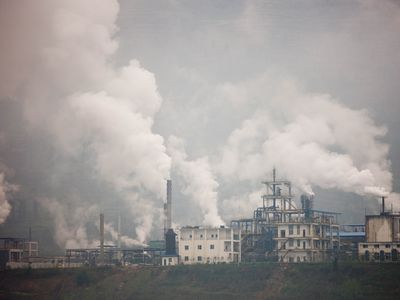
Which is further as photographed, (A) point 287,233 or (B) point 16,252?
(B) point 16,252

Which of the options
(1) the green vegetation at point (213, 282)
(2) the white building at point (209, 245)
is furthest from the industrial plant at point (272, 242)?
(1) the green vegetation at point (213, 282)

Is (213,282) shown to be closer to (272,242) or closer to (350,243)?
(272,242)

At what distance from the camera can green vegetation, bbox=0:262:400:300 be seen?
76250 mm

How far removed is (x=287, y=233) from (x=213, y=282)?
49.3 ft

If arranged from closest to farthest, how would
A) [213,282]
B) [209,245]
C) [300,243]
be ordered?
[213,282], [300,243], [209,245]

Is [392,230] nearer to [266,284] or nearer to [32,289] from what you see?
[266,284]

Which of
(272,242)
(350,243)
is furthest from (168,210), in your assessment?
(350,243)

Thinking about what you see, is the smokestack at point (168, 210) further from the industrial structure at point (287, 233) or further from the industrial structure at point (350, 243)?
the industrial structure at point (350, 243)

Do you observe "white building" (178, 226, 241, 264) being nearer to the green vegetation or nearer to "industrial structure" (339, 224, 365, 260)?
the green vegetation

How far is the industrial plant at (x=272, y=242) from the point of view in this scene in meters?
91.6

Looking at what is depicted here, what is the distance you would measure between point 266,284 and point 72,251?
36697 mm

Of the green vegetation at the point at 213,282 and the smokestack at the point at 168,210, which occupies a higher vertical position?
the smokestack at the point at 168,210

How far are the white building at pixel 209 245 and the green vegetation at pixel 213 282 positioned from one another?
26.7ft

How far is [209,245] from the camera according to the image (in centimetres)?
9900
